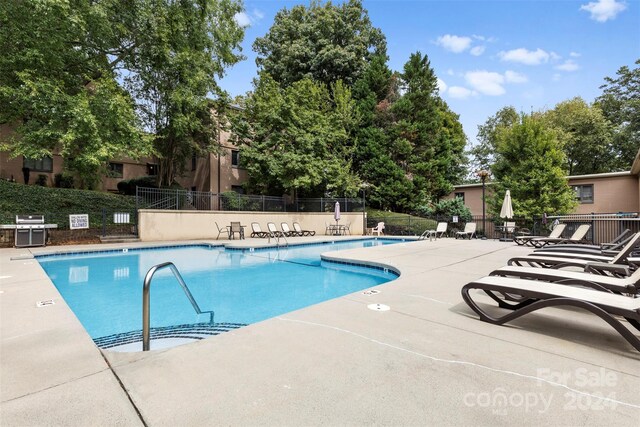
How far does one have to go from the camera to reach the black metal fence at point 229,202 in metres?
14.5

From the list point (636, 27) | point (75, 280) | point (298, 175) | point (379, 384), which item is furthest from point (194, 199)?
point (636, 27)

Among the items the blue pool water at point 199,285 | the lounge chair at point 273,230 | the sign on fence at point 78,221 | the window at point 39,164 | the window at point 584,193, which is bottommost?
the blue pool water at point 199,285

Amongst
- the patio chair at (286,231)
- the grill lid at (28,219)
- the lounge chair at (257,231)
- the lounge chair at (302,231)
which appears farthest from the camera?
the lounge chair at (302,231)

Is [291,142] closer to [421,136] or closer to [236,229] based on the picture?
[236,229]

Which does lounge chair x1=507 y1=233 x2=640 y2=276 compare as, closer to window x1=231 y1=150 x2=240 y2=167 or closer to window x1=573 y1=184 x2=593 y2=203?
window x1=573 y1=184 x2=593 y2=203

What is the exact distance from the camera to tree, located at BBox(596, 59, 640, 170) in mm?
24719

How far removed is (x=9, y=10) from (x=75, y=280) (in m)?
11.9

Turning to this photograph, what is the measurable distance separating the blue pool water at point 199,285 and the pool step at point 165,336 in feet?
0.59

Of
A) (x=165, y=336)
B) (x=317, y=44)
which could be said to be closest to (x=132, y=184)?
(x=317, y=44)

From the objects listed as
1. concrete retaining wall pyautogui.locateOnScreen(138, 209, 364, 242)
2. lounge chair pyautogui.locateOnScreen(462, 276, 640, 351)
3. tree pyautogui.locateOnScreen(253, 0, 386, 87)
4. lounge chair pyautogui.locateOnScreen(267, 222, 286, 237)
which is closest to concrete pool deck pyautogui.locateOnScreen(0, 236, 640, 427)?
lounge chair pyautogui.locateOnScreen(462, 276, 640, 351)

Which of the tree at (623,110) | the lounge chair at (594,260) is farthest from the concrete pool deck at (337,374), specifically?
the tree at (623,110)

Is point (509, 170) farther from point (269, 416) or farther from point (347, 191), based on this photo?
point (269, 416)

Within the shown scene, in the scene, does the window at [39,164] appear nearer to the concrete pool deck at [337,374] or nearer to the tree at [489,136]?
the concrete pool deck at [337,374]

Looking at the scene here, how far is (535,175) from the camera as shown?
16656mm
